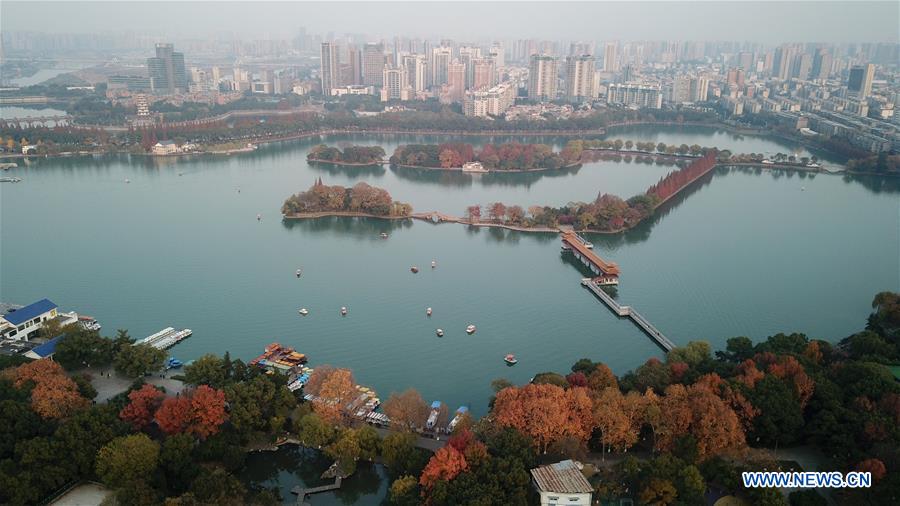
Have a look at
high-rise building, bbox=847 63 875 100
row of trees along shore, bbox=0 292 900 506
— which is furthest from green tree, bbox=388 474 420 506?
high-rise building, bbox=847 63 875 100

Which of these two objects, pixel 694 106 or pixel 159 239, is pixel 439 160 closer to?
pixel 159 239

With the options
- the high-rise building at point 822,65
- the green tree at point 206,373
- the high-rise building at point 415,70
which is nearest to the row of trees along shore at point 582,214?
the green tree at point 206,373

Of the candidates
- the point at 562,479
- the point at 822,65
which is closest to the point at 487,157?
the point at 562,479

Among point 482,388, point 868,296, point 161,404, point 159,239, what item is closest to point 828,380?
point 482,388

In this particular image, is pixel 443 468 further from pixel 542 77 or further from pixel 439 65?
pixel 439 65

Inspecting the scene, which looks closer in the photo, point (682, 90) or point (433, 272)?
point (433, 272)

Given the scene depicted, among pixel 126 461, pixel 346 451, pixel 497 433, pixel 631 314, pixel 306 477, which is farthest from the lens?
pixel 631 314
